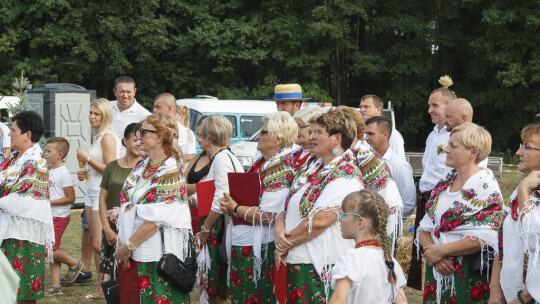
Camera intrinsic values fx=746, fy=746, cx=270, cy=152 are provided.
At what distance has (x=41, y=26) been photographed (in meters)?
30.5

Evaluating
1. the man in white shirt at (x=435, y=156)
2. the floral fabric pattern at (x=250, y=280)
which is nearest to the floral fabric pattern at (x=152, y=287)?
the floral fabric pattern at (x=250, y=280)

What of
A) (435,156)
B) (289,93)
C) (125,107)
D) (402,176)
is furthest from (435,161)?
(125,107)

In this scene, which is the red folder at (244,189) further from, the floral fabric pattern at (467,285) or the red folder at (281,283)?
the floral fabric pattern at (467,285)

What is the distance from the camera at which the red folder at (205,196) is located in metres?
5.39

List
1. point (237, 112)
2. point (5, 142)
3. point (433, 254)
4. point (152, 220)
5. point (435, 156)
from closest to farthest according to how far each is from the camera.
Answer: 1. point (433, 254)
2. point (152, 220)
3. point (435, 156)
4. point (5, 142)
5. point (237, 112)

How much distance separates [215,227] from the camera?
17.9ft

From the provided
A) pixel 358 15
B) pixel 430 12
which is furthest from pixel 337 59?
pixel 430 12

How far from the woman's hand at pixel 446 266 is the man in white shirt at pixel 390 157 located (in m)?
1.86

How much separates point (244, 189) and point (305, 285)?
944 mm

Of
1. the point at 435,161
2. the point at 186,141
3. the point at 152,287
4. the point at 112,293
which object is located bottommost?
the point at 112,293

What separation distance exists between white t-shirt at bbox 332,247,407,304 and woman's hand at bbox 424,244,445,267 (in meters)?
0.69

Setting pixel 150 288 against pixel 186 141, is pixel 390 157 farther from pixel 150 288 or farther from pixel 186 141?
pixel 150 288

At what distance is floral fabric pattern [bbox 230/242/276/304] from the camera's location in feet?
16.6

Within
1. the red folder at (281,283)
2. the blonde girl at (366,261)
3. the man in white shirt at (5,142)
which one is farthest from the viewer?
the man in white shirt at (5,142)
